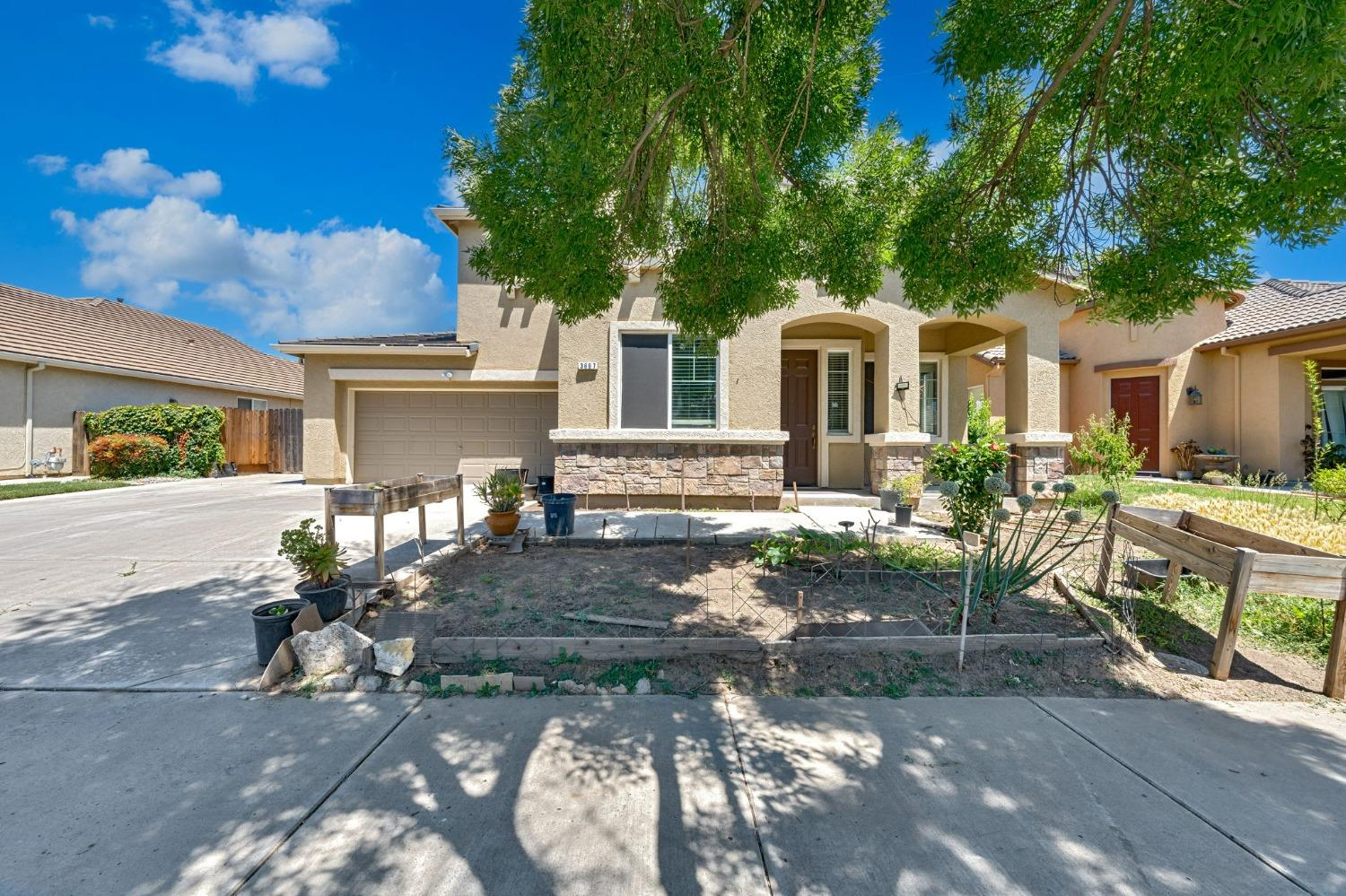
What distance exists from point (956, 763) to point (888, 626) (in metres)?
1.36

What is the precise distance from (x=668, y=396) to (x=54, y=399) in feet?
51.4

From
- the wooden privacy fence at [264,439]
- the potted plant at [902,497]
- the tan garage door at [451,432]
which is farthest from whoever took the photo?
the wooden privacy fence at [264,439]

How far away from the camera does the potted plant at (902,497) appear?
7.96 meters

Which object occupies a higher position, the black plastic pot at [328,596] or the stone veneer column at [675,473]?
the stone veneer column at [675,473]

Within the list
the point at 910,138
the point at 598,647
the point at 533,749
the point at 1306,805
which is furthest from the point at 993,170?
the point at 533,749

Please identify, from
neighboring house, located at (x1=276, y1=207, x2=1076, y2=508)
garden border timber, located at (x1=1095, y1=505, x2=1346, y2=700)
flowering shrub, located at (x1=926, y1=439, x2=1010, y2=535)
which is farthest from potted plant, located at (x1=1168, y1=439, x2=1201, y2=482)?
garden border timber, located at (x1=1095, y1=505, x2=1346, y2=700)

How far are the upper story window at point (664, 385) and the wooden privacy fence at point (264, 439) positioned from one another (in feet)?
35.7

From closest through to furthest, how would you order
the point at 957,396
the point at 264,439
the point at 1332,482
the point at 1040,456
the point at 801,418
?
the point at 1332,482
the point at 1040,456
the point at 801,418
the point at 957,396
the point at 264,439

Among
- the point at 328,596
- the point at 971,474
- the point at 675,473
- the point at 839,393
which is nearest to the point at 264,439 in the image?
the point at 675,473

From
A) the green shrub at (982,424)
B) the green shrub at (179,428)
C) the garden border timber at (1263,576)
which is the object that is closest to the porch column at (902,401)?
the green shrub at (982,424)

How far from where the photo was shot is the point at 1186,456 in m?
12.7

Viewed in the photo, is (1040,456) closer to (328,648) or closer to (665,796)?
(665,796)

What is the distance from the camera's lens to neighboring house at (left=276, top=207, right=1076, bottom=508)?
9289mm

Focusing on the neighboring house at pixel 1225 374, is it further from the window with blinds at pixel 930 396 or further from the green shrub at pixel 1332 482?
the green shrub at pixel 1332 482
